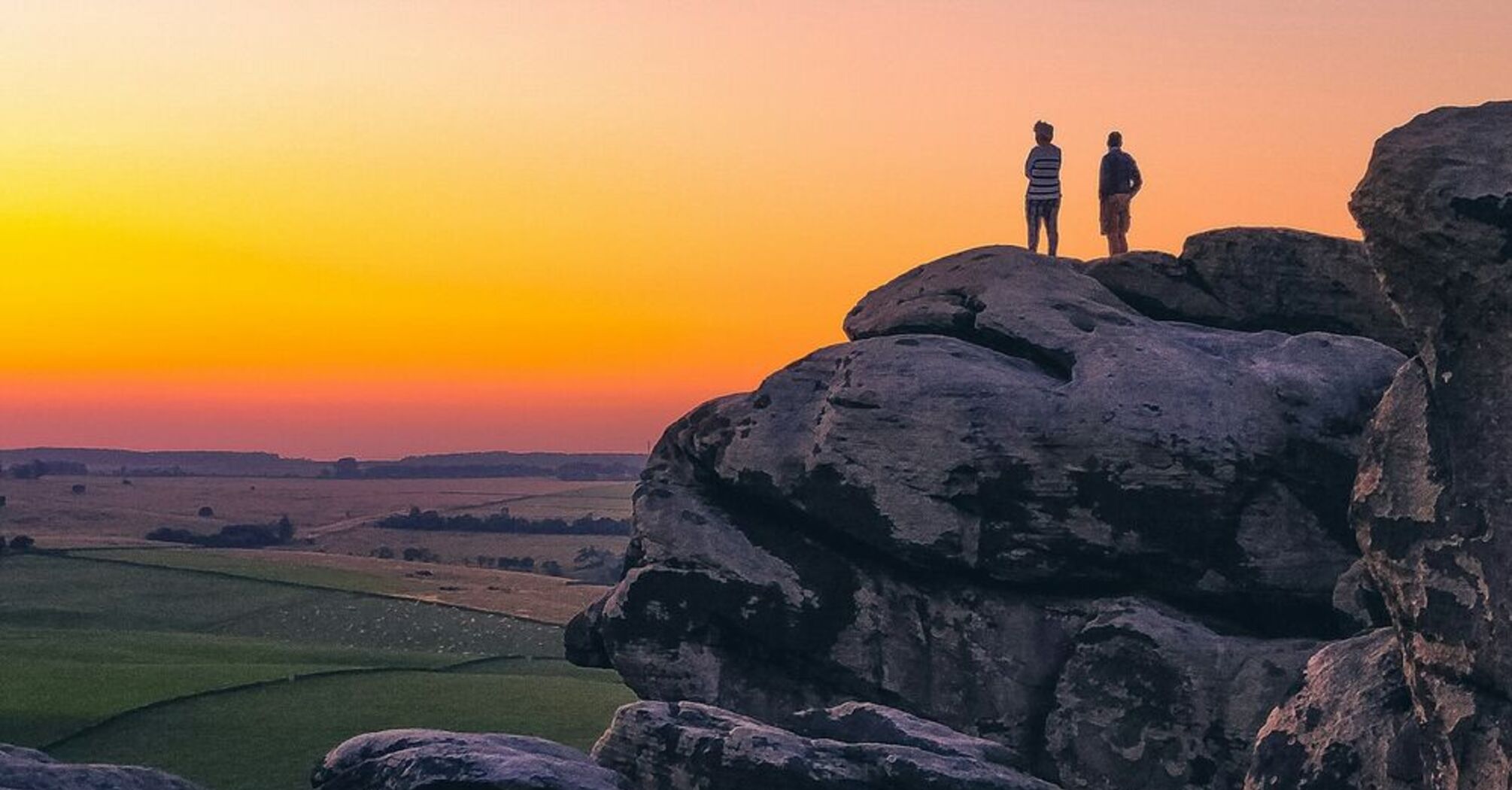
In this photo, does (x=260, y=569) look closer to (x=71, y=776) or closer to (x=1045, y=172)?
(x=1045, y=172)

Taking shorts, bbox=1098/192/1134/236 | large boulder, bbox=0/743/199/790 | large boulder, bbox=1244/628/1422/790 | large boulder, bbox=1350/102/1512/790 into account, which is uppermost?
shorts, bbox=1098/192/1134/236

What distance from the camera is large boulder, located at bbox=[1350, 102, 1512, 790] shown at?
18.3 meters

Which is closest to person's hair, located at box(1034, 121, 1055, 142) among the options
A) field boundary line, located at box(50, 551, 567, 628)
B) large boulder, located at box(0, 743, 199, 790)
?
large boulder, located at box(0, 743, 199, 790)

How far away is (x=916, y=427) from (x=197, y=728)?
23.6 metres

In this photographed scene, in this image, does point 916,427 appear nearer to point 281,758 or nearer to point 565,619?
point 281,758

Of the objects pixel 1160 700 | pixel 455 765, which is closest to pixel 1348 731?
pixel 1160 700

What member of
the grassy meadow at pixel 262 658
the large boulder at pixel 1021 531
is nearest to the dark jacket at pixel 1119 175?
the large boulder at pixel 1021 531

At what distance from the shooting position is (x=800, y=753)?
2175 cm

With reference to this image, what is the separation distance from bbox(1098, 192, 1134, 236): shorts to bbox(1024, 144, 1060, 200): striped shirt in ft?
5.20

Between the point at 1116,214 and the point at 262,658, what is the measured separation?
4051 centimetres

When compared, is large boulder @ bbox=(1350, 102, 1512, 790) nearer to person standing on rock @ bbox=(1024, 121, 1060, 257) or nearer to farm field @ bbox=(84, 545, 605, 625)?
person standing on rock @ bbox=(1024, 121, 1060, 257)

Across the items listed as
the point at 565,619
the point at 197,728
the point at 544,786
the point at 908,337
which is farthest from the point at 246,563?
the point at 544,786

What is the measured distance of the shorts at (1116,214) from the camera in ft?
139

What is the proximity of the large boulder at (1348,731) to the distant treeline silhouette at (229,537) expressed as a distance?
15772 centimetres
